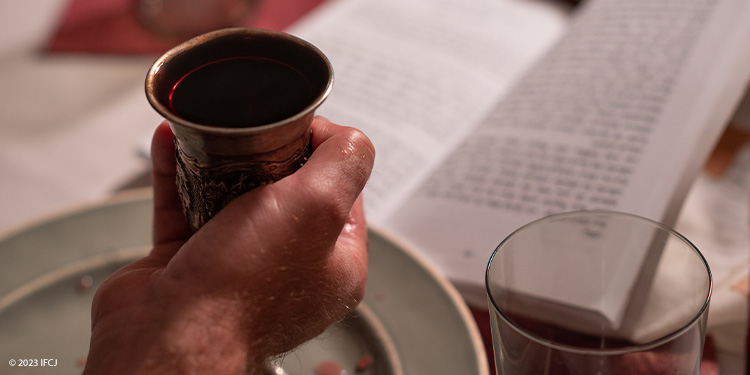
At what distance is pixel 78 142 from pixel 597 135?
1.99 feet

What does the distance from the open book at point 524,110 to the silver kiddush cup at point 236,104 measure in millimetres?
286

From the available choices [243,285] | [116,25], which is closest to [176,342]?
[243,285]

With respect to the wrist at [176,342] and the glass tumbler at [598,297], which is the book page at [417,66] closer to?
the glass tumbler at [598,297]

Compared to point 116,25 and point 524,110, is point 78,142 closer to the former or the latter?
point 116,25

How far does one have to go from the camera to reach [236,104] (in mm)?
329

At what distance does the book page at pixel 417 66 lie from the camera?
2.43ft

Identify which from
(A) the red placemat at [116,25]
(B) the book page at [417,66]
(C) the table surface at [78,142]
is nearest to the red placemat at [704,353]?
(C) the table surface at [78,142]

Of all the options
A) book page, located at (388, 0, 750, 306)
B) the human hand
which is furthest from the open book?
the human hand

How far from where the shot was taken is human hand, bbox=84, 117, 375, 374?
0.31 meters

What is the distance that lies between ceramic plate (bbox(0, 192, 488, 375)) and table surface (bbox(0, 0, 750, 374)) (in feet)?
0.11

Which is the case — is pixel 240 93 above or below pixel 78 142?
above

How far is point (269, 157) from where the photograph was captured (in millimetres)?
325

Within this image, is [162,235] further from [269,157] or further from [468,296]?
[468,296]

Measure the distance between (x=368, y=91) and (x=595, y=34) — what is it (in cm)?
29
